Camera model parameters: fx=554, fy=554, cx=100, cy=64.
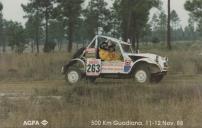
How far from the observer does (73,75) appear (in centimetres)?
2245

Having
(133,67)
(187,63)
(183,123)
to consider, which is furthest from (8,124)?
(187,63)

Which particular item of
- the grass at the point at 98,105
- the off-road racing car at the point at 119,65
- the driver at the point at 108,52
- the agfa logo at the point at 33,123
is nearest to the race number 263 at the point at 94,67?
the off-road racing car at the point at 119,65

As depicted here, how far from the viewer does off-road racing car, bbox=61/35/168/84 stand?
21578 millimetres

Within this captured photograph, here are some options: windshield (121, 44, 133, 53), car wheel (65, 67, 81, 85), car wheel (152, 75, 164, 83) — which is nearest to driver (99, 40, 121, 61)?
windshield (121, 44, 133, 53)

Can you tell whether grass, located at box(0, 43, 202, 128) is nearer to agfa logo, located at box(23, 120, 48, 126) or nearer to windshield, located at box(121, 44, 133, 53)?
agfa logo, located at box(23, 120, 48, 126)

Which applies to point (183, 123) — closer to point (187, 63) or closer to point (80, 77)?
point (80, 77)

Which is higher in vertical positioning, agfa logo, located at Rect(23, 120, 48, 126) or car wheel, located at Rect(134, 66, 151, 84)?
car wheel, located at Rect(134, 66, 151, 84)

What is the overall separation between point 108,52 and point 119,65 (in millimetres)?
672

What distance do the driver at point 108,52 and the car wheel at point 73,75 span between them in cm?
129

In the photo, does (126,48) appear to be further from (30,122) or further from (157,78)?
(30,122)

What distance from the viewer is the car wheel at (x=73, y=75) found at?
73.2 feet

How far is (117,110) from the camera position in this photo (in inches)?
506

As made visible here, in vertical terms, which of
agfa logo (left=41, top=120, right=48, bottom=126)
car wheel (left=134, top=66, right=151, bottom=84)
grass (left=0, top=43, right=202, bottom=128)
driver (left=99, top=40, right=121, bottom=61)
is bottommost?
agfa logo (left=41, top=120, right=48, bottom=126)

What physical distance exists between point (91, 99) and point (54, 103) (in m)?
0.98
